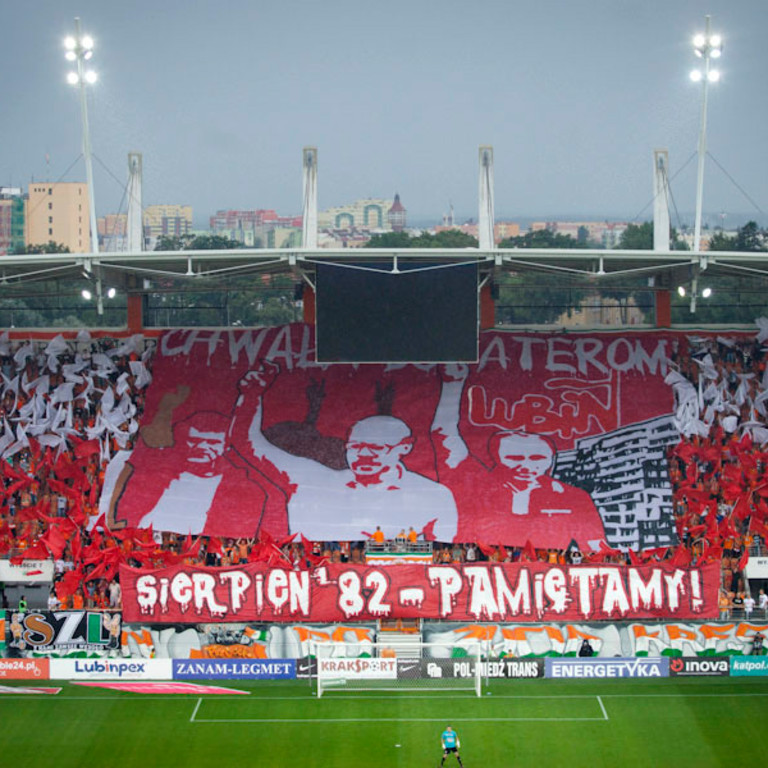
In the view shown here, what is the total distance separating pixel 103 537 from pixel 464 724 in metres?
12.1

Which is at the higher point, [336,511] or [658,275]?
[658,275]

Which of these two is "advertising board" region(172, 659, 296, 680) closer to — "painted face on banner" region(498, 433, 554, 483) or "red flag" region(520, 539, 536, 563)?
"red flag" region(520, 539, 536, 563)

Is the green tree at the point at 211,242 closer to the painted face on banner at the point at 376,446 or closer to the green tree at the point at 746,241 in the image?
the green tree at the point at 746,241

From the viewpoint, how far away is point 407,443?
39.9m

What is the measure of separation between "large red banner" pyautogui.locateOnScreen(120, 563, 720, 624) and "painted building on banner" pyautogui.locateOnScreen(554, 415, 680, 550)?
295 centimetres

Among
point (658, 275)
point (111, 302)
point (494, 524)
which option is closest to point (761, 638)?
point (494, 524)

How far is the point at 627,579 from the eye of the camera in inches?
1326

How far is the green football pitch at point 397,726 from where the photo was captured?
2869cm

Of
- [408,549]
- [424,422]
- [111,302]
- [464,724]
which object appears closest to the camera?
[464,724]

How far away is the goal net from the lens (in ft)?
107

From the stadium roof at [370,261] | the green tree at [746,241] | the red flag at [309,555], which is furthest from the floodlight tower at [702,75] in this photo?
the green tree at [746,241]

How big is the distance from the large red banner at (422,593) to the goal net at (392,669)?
100cm

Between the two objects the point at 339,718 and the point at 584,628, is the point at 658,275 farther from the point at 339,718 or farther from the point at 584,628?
the point at 339,718

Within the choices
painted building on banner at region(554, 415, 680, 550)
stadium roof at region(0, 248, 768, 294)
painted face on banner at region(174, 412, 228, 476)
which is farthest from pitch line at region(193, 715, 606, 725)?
stadium roof at region(0, 248, 768, 294)
